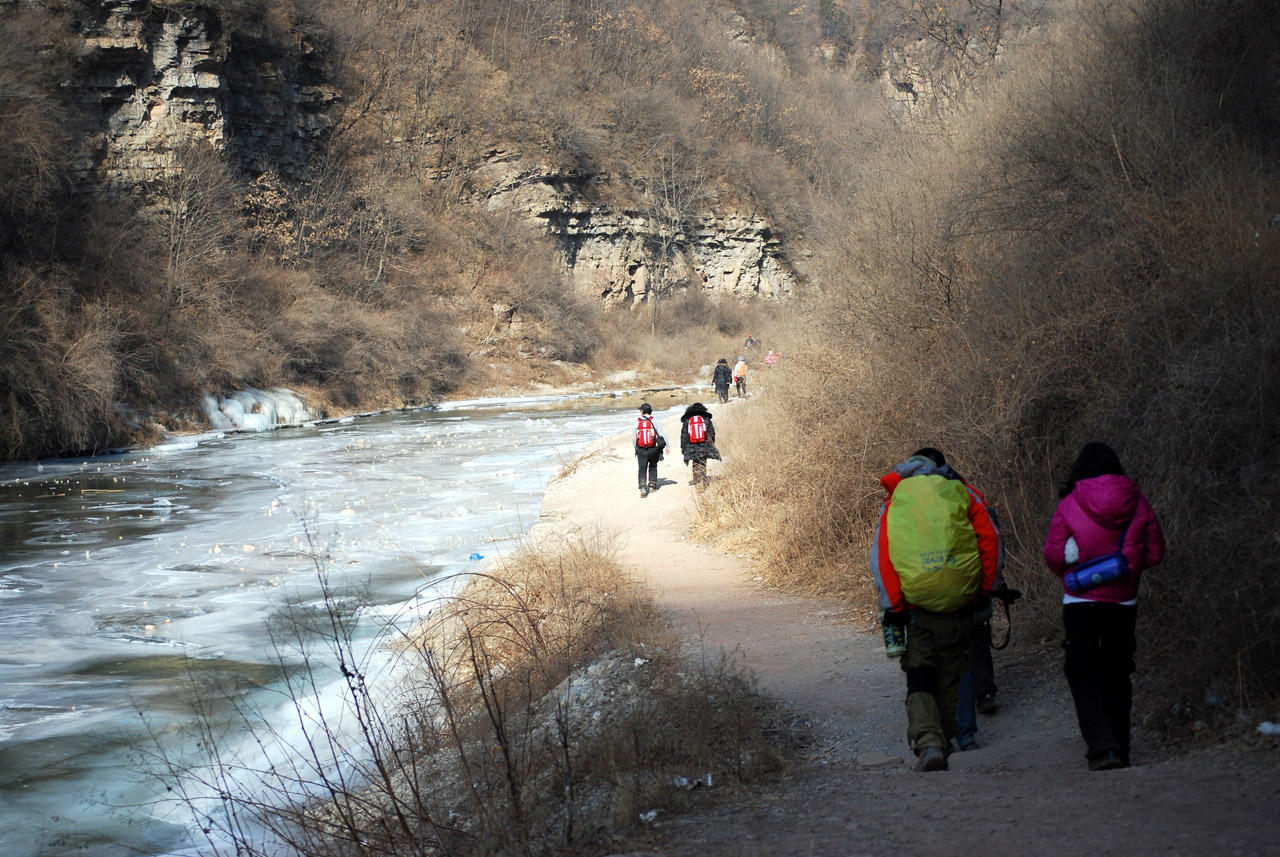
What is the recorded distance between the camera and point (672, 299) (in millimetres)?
62719

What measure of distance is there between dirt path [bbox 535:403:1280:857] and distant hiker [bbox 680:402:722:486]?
276 inches

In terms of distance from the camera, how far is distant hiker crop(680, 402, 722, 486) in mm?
15773

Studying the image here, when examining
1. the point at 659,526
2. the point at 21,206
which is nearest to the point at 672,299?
the point at 21,206

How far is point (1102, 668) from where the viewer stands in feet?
16.4

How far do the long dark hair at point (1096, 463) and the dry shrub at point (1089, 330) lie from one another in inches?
37.6

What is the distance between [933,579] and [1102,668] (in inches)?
35.5

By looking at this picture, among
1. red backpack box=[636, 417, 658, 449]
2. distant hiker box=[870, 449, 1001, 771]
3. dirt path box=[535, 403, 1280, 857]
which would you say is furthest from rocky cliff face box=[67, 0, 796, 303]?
distant hiker box=[870, 449, 1001, 771]

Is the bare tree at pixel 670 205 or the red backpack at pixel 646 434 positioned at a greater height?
the bare tree at pixel 670 205

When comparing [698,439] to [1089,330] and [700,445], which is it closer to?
[700,445]

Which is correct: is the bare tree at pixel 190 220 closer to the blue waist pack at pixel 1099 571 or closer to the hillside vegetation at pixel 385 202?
the hillside vegetation at pixel 385 202

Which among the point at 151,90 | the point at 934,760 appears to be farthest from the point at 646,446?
the point at 151,90

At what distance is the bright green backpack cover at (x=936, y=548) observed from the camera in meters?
5.04

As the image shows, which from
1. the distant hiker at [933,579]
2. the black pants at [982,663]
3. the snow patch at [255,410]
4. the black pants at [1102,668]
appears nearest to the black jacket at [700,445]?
the black pants at [982,663]

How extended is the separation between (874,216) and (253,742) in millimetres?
9620
